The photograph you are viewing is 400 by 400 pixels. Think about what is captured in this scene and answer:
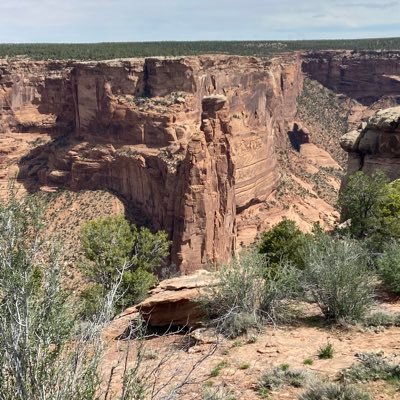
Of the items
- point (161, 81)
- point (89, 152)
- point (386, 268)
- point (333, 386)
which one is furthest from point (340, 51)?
point (333, 386)

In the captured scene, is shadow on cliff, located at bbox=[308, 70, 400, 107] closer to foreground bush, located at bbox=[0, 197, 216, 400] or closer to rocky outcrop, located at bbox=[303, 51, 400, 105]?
rocky outcrop, located at bbox=[303, 51, 400, 105]

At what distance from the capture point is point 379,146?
28.3m

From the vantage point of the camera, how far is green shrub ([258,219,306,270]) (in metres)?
19.8

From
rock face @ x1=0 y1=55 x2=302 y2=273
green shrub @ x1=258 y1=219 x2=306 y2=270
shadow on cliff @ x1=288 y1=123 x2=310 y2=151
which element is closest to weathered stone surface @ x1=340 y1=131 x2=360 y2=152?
green shrub @ x1=258 y1=219 x2=306 y2=270

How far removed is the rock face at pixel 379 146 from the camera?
90.1 feet

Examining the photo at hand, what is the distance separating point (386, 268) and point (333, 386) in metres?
7.20

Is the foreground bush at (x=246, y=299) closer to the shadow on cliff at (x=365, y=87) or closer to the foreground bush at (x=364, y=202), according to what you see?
the foreground bush at (x=364, y=202)

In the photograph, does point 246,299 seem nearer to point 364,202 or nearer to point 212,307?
point 212,307

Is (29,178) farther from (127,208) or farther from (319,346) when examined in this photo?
(319,346)

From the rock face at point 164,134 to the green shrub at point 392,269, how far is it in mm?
22744

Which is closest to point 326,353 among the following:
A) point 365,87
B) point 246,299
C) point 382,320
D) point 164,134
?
point 382,320

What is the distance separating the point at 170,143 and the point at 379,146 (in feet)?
66.2

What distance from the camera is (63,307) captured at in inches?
274

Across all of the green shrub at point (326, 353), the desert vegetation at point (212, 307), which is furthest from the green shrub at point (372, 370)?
the green shrub at point (326, 353)
